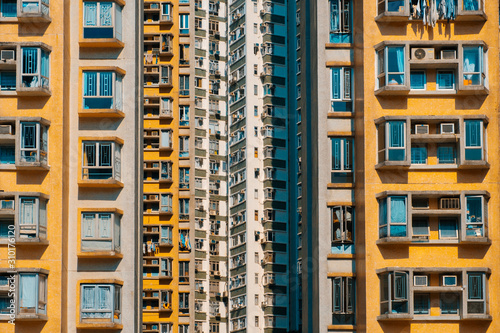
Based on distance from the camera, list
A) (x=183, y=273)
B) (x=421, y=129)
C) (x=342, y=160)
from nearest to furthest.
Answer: (x=421, y=129)
(x=342, y=160)
(x=183, y=273)

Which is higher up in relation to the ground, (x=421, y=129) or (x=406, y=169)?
(x=421, y=129)

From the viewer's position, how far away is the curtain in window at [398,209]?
40.3m

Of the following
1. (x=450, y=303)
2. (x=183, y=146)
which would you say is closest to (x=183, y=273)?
(x=183, y=146)

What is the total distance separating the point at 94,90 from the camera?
41.2m

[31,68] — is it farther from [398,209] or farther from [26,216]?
[398,209]

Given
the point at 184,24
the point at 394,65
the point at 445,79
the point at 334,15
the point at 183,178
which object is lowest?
the point at 445,79

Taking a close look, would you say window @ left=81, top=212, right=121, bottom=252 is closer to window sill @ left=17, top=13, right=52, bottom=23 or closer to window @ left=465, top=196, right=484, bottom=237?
window sill @ left=17, top=13, right=52, bottom=23

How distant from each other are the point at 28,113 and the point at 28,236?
4218 mm

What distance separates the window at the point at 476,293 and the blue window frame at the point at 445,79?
6.57 metres

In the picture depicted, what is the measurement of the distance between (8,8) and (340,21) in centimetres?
1162

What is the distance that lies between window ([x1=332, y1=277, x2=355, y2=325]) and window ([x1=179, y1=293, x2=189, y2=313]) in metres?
27.5

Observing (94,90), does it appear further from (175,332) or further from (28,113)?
(175,332)

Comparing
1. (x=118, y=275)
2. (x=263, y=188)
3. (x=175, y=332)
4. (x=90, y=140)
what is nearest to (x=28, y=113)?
(x=90, y=140)

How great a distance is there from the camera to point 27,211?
1553 inches
